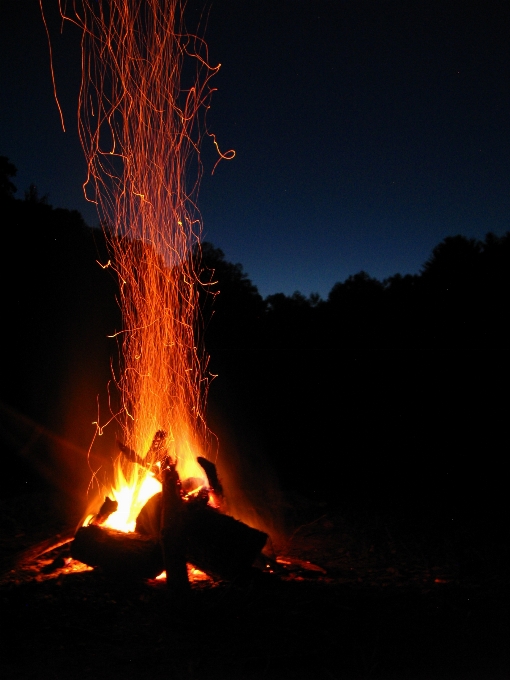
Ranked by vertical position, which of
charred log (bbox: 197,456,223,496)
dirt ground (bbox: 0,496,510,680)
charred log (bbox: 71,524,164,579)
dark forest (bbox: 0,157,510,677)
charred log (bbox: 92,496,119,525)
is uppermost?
dark forest (bbox: 0,157,510,677)

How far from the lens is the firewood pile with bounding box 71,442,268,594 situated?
431 centimetres

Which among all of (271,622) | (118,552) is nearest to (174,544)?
(118,552)

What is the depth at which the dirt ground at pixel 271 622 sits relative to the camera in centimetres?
311

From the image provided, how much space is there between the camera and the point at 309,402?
9.81 m

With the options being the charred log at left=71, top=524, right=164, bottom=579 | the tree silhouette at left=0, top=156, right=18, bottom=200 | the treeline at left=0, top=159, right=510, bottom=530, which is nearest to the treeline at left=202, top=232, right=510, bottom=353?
the treeline at left=0, top=159, right=510, bottom=530

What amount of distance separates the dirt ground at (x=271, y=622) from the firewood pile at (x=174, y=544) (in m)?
0.12

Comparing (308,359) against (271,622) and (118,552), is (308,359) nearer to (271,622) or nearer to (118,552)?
(118,552)

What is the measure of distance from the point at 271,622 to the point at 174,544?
106 centimetres

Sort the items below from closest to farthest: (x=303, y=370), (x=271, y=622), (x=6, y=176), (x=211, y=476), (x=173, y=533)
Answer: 1. (x=271, y=622)
2. (x=173, y=533)
3. (x=211, y=476)
4. (x=303, y=370)
5. (x=6, y=176)

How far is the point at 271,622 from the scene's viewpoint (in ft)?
11.8

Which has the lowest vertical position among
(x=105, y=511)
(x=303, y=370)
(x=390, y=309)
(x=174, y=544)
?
(x=174, y=544)

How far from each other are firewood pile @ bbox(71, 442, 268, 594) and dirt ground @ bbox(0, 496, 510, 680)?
0.12 m

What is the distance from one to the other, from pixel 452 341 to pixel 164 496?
6.45 meters

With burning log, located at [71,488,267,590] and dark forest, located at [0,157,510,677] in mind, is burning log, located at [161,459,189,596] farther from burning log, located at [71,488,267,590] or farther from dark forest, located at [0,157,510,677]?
dark forest, located at [0,157,510,677]
